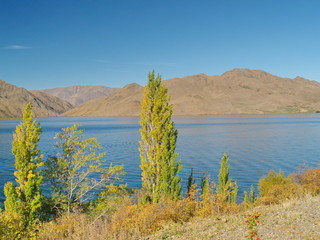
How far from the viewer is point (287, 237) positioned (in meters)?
12.6

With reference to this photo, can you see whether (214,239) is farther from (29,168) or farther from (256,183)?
(256,183)

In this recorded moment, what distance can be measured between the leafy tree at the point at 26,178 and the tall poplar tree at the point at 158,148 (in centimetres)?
1209

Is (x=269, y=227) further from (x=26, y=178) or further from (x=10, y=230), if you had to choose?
(x=26, y=178)

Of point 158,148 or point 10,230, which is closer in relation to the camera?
point 10,230

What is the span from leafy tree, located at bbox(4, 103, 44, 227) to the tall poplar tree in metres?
12.1

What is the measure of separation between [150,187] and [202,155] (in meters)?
54.0

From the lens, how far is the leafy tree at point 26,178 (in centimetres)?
3038

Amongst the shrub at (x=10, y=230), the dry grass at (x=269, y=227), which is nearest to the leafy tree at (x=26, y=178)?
the shrub at (x=10, y=230)

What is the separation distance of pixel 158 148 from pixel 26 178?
1527 cm

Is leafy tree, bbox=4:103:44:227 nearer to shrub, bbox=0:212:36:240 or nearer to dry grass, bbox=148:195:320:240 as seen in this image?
shrub, bbox=0:212:36:240

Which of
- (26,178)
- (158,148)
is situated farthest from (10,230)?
(158,148)

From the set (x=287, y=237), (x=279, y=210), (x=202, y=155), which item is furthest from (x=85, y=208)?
(x=202, y=155)

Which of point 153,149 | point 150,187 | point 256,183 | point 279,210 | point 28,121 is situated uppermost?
point 28,121

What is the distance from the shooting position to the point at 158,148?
33.3 meters
